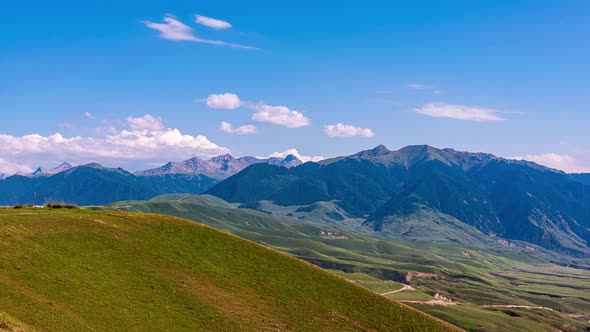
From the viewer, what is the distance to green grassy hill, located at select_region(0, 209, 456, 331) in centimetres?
5622

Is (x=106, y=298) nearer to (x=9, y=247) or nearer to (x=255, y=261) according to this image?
(x=9, y=247)

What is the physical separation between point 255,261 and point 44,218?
32250mm

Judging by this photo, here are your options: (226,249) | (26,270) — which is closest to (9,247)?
(26,270)

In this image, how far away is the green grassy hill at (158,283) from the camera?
184ft

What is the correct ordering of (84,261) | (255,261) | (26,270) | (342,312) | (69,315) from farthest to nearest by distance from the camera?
(255,261)
(342,312)
(84,261)
(26,270)
(69,315)

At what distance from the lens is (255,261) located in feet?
269

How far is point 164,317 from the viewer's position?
60719mm

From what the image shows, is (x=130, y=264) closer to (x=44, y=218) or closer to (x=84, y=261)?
(x=84, y=261)

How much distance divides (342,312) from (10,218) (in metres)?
48.6

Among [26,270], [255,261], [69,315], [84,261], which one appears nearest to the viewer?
[69,315]

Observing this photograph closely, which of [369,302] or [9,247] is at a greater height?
[9,247]

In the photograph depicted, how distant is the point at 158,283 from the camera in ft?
221

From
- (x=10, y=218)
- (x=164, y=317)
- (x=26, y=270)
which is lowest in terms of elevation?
(x=164, y=317)

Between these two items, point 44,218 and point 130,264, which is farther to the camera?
point 44,218
